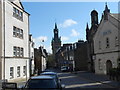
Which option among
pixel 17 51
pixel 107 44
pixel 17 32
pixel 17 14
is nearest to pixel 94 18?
pixel 107 44

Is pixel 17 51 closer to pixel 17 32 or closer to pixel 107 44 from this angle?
pixel 17 32

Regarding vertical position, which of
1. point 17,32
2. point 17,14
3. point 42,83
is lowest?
point 42,83

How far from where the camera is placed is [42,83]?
37.9 feet

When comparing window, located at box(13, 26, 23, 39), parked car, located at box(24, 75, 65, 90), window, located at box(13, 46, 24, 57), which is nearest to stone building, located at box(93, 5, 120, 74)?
window, located at box(13, 46, 24, 57)

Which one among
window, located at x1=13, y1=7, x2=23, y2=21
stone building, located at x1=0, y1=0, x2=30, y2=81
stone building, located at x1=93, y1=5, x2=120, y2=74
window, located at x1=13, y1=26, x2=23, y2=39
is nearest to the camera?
stone building, located at x1=0, y1=0, x2=30, y2=81

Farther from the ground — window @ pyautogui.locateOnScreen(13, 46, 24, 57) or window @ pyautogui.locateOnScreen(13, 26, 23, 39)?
window @ pyautogui.locateOnScreen(13, 26, 23, 39)

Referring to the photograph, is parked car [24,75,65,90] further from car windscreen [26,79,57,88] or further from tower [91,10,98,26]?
tower [91,10,98,26]

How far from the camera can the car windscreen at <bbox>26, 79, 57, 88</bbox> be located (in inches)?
448

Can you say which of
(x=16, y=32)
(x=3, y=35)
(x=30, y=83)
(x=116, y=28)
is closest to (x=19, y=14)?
(x=16, y=32)

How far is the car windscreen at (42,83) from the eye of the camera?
11.4 meters

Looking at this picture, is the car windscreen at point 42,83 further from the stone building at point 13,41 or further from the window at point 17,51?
the window at point 17,51

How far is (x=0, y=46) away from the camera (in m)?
26.9

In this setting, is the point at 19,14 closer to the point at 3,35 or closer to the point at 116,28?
the point at 3,35

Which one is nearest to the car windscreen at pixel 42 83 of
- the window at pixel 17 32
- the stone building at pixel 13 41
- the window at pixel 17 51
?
the stone building at pixel 13 41
